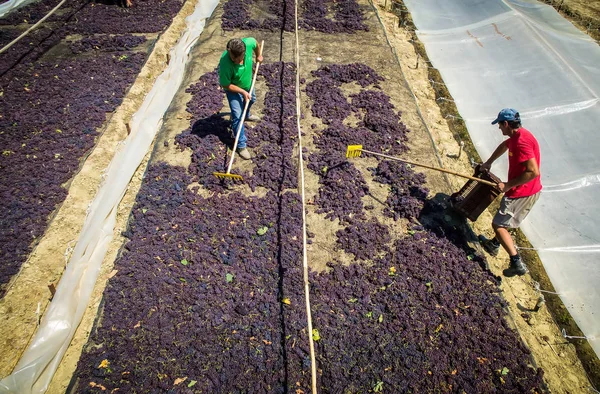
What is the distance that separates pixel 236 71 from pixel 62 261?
3.40 meters

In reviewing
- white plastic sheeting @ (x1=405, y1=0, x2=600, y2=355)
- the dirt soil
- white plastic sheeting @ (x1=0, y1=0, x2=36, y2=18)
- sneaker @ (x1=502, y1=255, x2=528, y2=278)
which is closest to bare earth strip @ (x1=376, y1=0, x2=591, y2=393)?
the dirt soil

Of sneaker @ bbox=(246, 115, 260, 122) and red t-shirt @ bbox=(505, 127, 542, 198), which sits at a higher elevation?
red t-shirt @ bbox=(505, 127, 542, 198)

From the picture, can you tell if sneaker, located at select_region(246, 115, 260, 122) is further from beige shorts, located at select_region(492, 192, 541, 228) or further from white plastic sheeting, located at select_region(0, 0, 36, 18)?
white plastic sheeting, located at select_region(0, 0, 36, 18)

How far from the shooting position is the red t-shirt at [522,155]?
3.60 meters

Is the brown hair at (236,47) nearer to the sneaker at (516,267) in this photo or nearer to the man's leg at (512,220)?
the man's leg at (512,220)

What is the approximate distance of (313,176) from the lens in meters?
5.20

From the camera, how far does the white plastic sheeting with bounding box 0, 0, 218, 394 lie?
3.25 m

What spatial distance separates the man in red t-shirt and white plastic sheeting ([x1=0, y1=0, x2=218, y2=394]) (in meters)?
4.85

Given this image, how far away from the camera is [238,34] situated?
334 inches

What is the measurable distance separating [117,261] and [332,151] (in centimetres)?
337

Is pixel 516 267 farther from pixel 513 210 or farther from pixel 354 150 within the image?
pixel 354 150

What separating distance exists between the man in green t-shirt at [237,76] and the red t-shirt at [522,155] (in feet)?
11.1

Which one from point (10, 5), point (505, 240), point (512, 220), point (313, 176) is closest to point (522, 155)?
point (512, 220)

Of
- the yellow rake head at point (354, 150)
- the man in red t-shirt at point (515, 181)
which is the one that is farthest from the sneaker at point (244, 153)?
the man in red t-shirt at point (515, 181)
